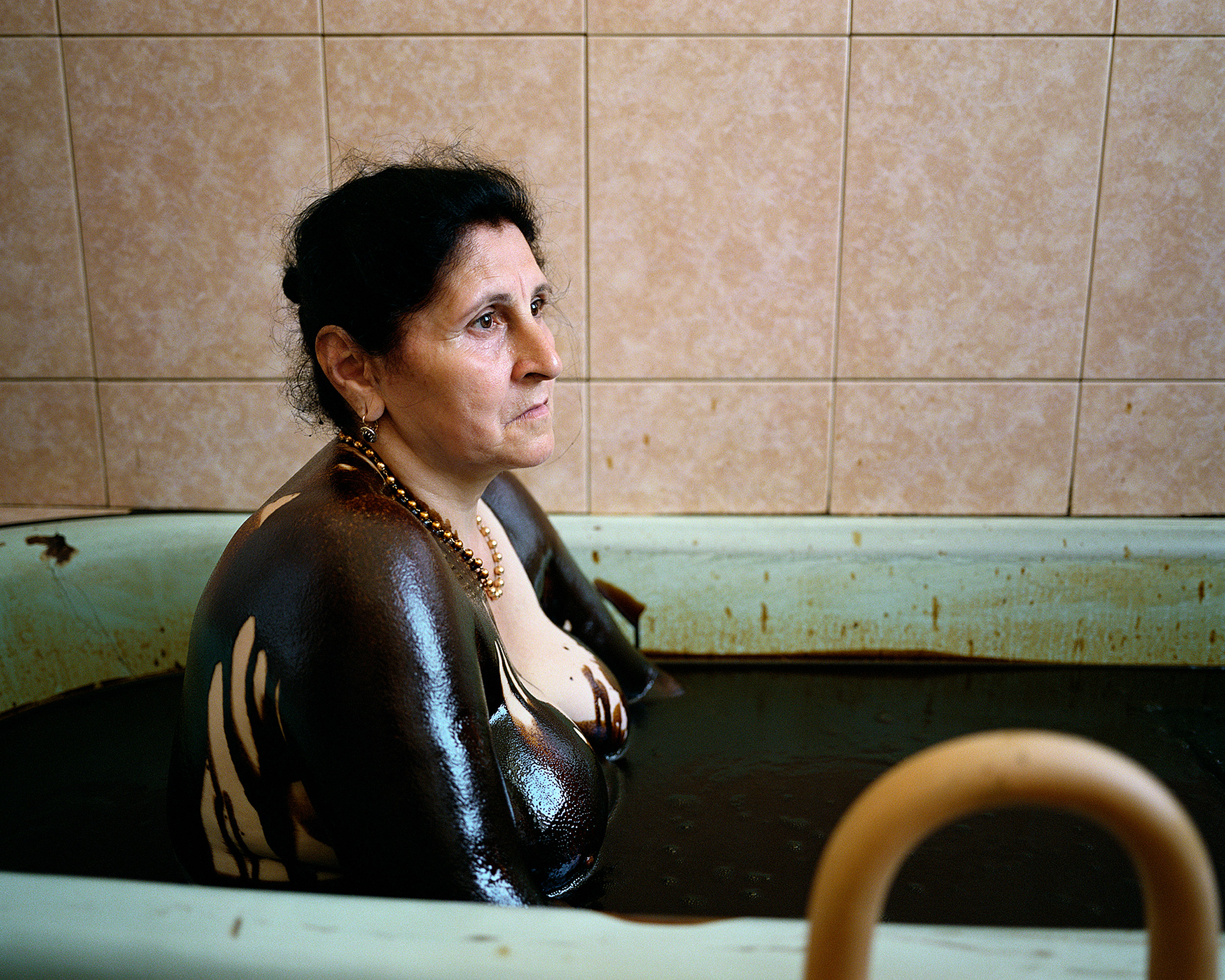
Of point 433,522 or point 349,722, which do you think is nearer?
point 349,722

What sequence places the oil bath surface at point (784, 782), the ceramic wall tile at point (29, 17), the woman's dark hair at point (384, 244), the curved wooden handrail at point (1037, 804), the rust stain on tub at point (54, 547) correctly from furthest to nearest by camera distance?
the ceramic wall tile at point (29, 17), the rust stain on tub at point (54, 547), the oil bath surface at point (784, 782), the woman's dark hair at point (384, 244), the curved wooden handrail at point (1037, 804)

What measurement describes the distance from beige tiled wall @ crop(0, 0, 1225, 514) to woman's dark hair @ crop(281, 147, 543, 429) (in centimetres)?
75

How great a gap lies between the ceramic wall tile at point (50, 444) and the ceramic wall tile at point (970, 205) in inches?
59.1

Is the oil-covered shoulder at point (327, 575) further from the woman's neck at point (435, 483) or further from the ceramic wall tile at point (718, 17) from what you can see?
the ceramic wall tile at point (718, 17)

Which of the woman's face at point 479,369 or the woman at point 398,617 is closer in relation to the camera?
the woman at point 398,617

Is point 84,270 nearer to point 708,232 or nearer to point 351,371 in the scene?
point 351,371

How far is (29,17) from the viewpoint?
167cm

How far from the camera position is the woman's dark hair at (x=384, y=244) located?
0.94m

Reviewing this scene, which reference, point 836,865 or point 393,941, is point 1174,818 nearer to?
point 836,865

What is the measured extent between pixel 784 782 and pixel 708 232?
99 centimetres

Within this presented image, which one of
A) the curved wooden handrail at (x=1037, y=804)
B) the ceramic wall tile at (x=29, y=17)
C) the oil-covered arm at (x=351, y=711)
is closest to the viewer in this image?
the curved wooden handrail at (x=1037, y=804)

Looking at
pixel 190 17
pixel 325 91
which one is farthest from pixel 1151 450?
pixel 190 17

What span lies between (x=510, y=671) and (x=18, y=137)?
4.95 feet

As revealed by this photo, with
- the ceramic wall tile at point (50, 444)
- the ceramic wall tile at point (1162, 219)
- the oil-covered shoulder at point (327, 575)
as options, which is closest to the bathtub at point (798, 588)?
the ceramic wall tile at point (50, 444)
